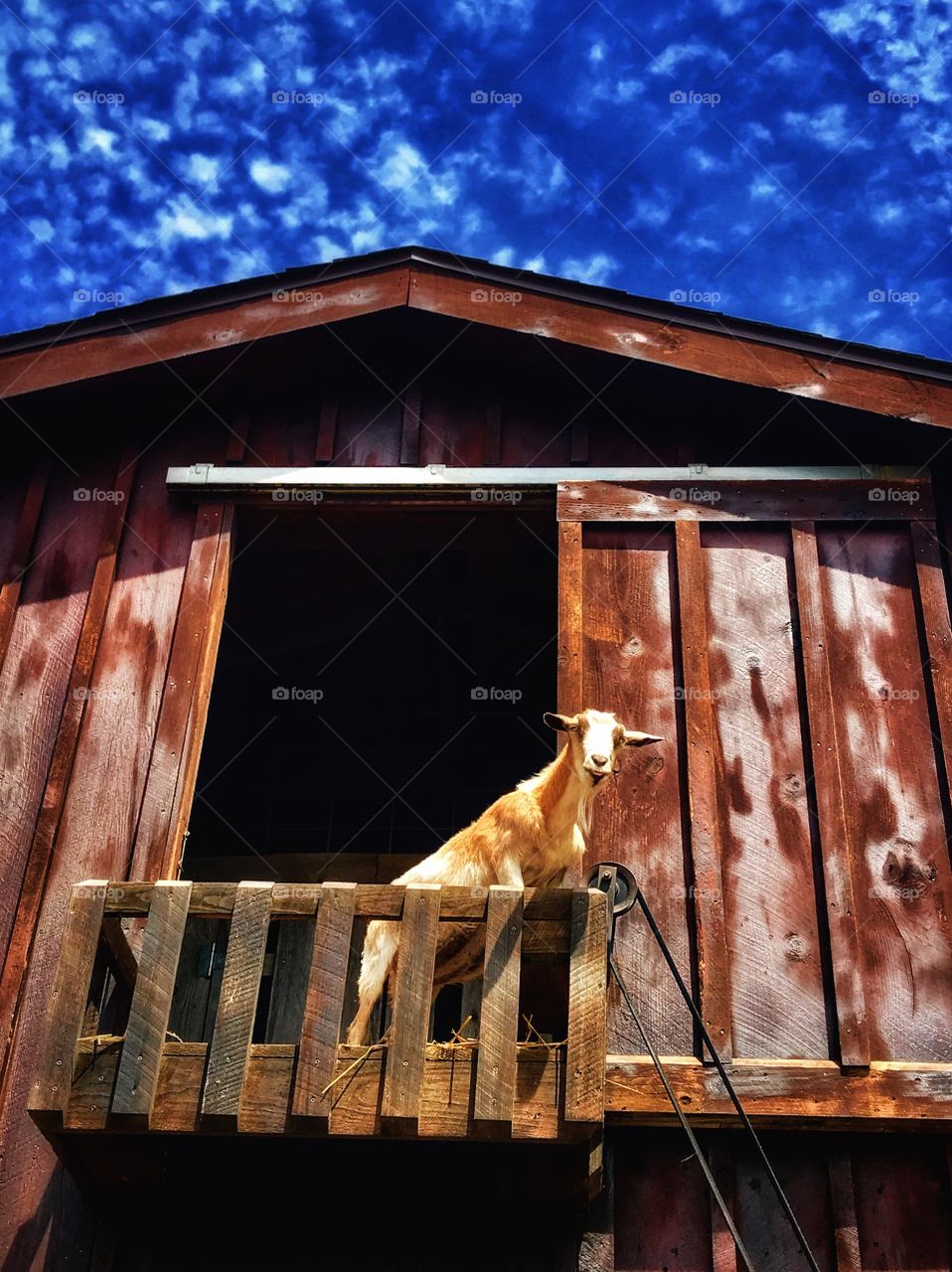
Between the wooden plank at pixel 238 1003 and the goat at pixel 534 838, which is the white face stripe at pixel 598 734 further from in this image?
the wooden plank at pixel 238 1003

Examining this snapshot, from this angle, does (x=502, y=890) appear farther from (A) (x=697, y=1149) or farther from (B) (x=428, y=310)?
(B) (x=428, y=310)

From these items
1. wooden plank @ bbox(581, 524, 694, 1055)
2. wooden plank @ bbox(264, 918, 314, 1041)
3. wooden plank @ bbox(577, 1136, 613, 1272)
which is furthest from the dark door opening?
wooden plank @ bbox(577, 1136, 613, 1272)

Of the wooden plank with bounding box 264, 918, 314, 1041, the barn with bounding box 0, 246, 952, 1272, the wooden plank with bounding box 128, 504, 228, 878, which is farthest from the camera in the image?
the wooden plank with bounding box 128, 504, 228, 878

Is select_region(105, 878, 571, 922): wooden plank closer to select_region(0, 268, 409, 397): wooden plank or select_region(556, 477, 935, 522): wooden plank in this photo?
A: select_region(556, 477, 935, 522): wooden plank

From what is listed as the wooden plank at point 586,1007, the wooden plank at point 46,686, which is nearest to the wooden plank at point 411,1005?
the wooden plank at point 586,1007

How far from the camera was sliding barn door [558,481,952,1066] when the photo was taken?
6.02 m

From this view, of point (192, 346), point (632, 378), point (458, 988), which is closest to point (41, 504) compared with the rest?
point (192, 346)

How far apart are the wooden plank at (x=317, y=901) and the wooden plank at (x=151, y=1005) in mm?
78

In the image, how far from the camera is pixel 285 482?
7797 millimetres

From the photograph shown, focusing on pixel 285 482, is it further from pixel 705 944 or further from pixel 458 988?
pixel 458 988

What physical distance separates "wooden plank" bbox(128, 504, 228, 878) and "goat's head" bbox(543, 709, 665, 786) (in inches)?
86.3

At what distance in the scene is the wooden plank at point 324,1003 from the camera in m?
4.85

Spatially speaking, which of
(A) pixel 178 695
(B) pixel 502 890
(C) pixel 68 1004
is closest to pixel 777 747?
(B) pixel 502 890

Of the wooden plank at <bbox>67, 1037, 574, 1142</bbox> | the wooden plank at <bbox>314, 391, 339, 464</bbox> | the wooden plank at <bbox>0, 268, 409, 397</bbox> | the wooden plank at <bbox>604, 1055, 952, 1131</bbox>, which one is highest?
the wooden plank at <bbox>0, 268, 409, 397</bbox>
